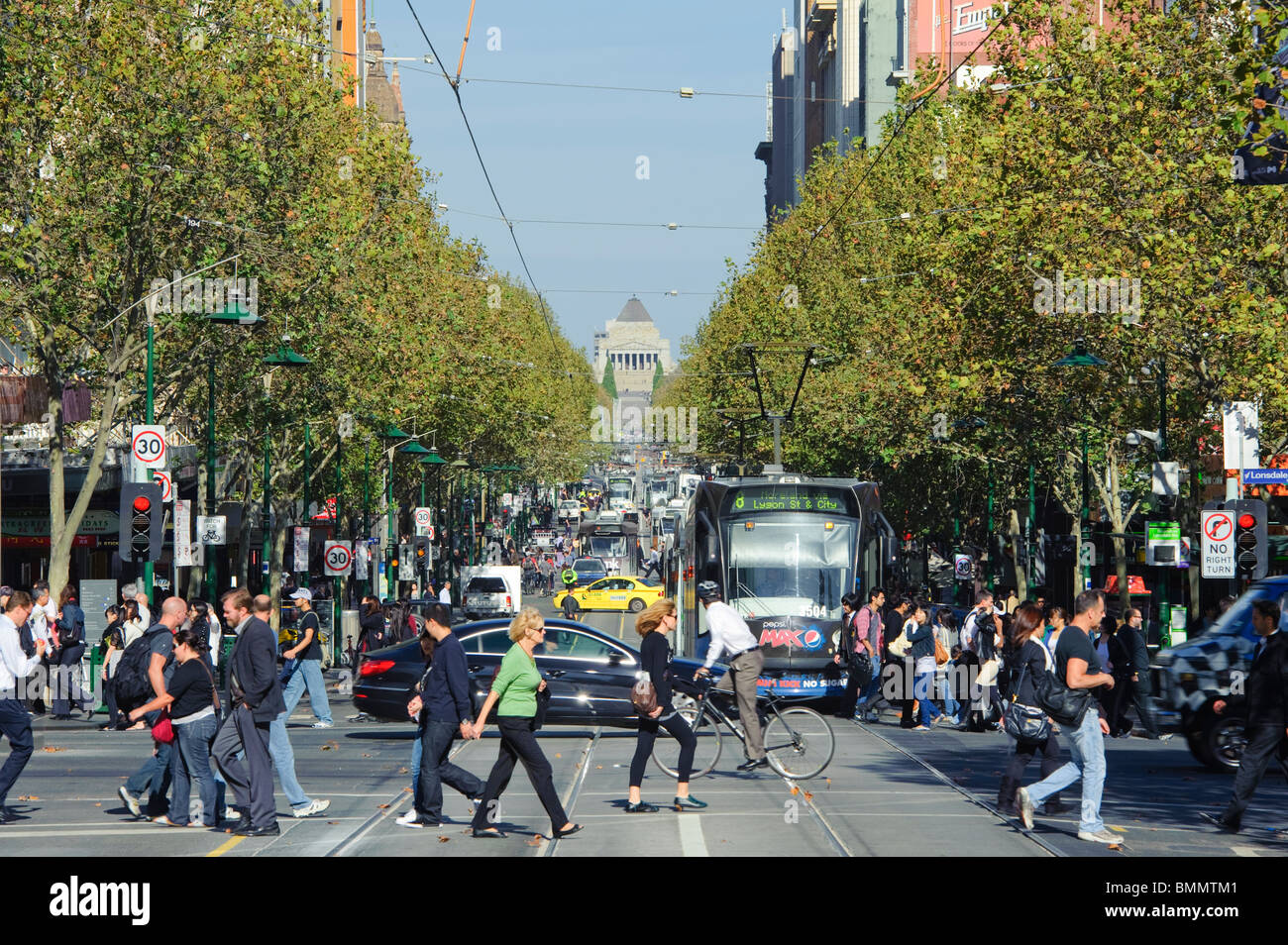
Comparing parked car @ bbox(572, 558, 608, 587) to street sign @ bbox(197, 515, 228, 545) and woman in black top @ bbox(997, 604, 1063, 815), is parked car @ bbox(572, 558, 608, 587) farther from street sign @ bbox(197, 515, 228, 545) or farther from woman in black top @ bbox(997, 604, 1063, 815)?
woman in black top @ bbox(997, 604, 1063, 815)

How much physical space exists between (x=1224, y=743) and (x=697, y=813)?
6594 mm

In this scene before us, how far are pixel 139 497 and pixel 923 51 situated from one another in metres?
68.0

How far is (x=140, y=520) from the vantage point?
86.1 feet

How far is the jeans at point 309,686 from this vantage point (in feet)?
71.9

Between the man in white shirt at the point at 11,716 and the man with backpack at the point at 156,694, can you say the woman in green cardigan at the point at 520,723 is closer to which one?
the man with backpack at the point at 156,694

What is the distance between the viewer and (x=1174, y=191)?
27.7 m

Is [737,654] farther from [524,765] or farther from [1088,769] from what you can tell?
[1088,769]

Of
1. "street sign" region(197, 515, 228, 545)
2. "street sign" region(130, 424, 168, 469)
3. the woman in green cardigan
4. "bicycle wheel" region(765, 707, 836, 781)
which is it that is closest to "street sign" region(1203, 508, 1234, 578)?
"bicycle wheel" region(765, 707, 836, 781)

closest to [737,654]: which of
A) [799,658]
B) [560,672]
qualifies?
[560,672]

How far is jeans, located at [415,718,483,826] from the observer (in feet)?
42.5

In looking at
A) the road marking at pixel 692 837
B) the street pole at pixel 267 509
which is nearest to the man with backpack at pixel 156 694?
the road marking at pixel 692 837

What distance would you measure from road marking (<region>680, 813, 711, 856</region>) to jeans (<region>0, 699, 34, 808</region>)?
486cm

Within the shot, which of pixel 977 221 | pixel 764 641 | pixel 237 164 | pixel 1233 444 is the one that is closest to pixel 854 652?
pixel 764 641
